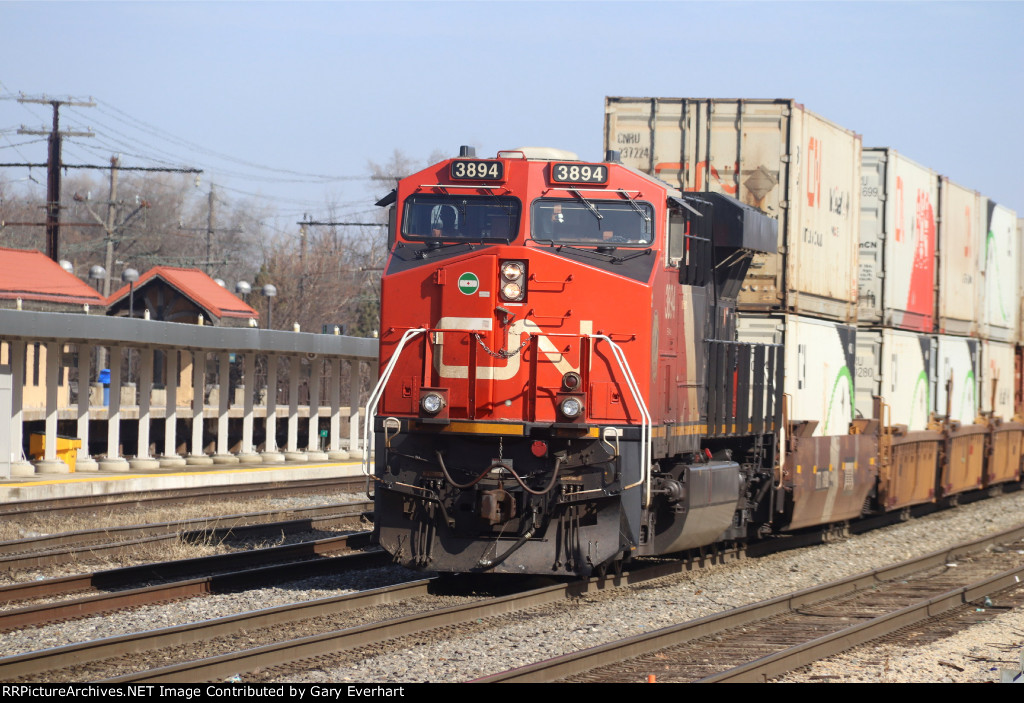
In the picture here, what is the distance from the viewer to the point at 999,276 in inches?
990

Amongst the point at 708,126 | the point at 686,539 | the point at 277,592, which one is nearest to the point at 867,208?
the point at 708,126

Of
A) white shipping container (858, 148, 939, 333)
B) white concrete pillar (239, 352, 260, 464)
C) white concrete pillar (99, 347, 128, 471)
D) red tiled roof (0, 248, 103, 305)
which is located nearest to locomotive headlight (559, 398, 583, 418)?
white shipping container (858, 148, 939, 333)

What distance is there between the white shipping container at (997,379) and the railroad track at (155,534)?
13.2 m

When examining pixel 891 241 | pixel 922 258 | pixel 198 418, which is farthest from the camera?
pixel 198 418

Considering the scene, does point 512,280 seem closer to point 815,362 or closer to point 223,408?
point 815,362

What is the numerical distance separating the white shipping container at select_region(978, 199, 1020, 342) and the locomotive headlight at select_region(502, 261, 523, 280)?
15879 mm

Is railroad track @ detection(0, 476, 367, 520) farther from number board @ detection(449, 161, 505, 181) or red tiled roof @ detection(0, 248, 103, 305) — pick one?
red tiled roof @ detection(0, 248, 103, 305)

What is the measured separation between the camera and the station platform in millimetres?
20094

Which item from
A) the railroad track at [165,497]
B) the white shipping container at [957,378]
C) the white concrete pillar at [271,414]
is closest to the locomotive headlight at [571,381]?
the railroad track at [165,497]

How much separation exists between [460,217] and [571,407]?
83.7 inches

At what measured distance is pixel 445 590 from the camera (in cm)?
1166

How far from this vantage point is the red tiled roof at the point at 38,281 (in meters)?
32.1

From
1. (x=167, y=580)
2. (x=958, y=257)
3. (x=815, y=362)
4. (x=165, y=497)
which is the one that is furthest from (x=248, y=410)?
(x=167, y=580)

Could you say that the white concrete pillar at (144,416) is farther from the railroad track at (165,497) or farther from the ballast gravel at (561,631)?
the ballast gravel at (561,631)
